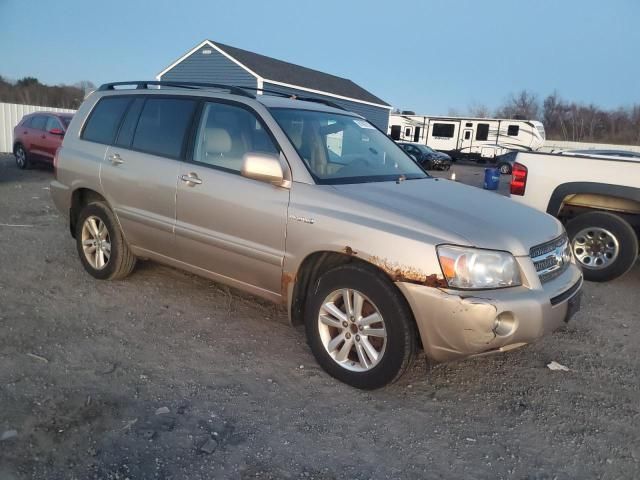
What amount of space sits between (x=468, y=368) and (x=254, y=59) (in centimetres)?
2324

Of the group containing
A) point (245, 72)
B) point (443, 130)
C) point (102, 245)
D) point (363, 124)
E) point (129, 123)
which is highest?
point (245, 72)

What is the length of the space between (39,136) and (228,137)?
11.4 metres

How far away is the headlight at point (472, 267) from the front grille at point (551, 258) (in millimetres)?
319

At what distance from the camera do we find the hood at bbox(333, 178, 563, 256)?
3.02m

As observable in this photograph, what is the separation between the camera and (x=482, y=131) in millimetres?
35156

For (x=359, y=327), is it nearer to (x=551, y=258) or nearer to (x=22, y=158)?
(x=551, y=258)

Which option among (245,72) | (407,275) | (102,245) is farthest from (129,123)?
(245,72)

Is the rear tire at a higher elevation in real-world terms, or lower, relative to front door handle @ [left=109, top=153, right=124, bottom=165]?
lower

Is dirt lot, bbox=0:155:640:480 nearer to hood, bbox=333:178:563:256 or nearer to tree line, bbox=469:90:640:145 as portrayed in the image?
hood, bbox=333:178:563:256

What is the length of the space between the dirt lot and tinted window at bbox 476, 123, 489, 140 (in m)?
32.4

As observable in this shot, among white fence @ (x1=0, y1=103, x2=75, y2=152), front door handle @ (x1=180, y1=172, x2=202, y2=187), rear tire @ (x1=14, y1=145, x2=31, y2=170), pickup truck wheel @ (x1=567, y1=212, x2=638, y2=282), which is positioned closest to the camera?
front door handle @ (x1=180, y1=172, x2=202, y2=187)

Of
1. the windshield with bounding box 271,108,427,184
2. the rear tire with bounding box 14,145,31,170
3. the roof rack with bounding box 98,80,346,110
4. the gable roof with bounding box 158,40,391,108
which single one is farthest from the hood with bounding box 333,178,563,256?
the gable roof with bounding box 158,40,391,108

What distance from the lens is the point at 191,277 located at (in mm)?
5352

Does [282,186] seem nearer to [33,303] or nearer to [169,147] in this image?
[169,147]
